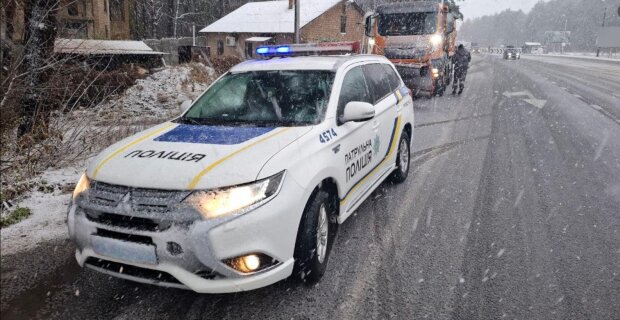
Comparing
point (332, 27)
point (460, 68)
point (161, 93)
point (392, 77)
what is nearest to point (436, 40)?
point (460, 68)

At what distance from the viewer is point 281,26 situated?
1582 inches

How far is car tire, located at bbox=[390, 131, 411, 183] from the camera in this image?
593 cm

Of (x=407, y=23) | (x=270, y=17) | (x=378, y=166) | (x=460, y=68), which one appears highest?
(x=270, y=17)

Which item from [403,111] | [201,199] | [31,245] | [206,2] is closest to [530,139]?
[403,111]

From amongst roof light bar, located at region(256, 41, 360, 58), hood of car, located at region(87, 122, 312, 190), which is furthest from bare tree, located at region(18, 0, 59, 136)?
hood of car, located at region(87, 122, 312, 190)

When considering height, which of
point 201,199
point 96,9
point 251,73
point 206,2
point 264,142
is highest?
point 206,2

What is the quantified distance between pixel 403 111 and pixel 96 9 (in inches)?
1137

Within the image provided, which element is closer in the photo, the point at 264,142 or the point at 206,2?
the point at 264,142

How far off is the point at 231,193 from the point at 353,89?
6.96ft

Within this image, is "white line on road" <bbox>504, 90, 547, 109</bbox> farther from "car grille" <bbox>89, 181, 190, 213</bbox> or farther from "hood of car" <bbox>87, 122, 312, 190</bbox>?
"car grille" <bbox>89, 181, 190, 213</bbox>

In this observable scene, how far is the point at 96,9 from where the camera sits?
29.0m

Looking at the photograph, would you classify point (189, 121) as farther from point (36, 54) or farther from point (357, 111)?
point (36, 54)

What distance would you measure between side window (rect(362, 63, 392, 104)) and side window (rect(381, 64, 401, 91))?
3.2 inches

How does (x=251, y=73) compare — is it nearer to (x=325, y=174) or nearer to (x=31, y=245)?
(x=325, y=174)
